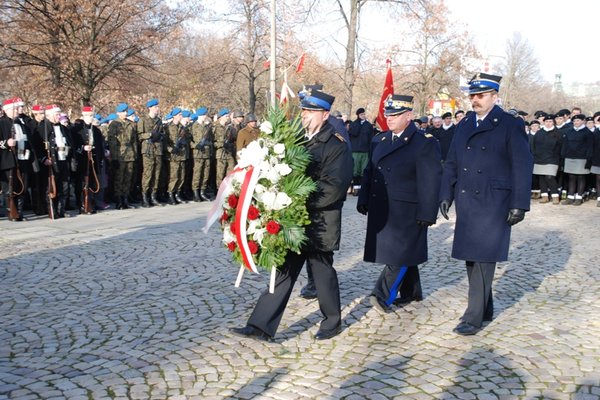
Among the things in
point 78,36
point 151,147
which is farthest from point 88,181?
point 78,36

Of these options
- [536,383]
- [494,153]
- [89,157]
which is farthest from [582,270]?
[89,157]

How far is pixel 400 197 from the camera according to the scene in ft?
19.3

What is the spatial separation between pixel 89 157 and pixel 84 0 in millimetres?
9121

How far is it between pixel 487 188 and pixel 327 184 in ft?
4.84

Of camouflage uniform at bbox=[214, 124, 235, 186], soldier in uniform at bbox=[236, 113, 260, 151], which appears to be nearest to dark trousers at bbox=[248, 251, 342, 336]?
soldier in uniform at bbox=[236, 113, 260, 151]

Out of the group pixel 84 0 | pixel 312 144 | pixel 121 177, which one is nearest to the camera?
pixel 312 144

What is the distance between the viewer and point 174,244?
946cm

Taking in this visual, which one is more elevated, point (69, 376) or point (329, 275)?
point (329, 275)

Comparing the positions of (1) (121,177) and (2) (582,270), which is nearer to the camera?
(2) (582,270)

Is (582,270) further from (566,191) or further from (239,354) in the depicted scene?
(566,191)

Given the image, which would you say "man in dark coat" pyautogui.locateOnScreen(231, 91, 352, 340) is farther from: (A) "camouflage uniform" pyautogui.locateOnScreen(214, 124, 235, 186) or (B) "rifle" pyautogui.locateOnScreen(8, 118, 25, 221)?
(A) "camouflage uniform" pyautogui.locateOnScreen(214, 124, 235, 186)

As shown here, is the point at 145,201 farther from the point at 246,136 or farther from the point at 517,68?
the point at 517,68

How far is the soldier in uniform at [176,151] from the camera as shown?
14414mm

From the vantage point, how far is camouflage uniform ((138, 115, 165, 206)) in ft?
45.1
